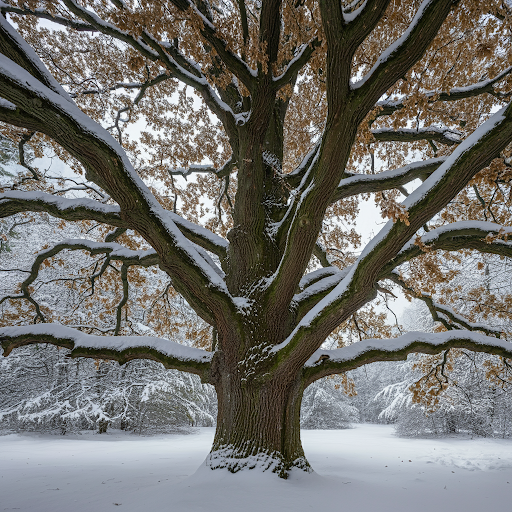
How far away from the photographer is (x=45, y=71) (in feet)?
8.57

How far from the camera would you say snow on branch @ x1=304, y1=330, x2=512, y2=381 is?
3.63 meters

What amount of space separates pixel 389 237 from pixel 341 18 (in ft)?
5.79

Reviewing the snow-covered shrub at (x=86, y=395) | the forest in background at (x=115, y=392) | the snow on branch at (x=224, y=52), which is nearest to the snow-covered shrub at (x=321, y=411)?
the forest in background at (x=115, y=392)

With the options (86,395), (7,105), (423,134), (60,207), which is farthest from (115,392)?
(423,134)

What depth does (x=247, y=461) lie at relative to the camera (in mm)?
3066

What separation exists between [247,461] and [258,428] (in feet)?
1.05

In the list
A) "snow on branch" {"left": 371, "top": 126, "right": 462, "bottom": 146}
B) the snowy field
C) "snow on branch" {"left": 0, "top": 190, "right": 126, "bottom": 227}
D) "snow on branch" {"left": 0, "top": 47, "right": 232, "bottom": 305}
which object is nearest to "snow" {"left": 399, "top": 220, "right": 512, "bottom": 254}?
"snow on branch" {"left": 371, "top": 126, "right": 462, "bottom": 146}

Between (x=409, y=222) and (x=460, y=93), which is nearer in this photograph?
(x=409, y=222)

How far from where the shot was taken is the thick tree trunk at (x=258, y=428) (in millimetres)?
3117

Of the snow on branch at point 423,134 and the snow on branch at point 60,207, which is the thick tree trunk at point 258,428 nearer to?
the snow on branch at point 60,207

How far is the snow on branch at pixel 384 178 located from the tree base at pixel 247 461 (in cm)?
334

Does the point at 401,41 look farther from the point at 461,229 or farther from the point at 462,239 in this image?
the point at 462,239

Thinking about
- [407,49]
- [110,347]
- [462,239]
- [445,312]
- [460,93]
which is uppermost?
[460,93]

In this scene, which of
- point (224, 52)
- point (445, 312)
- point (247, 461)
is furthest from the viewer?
point (445, 312)
